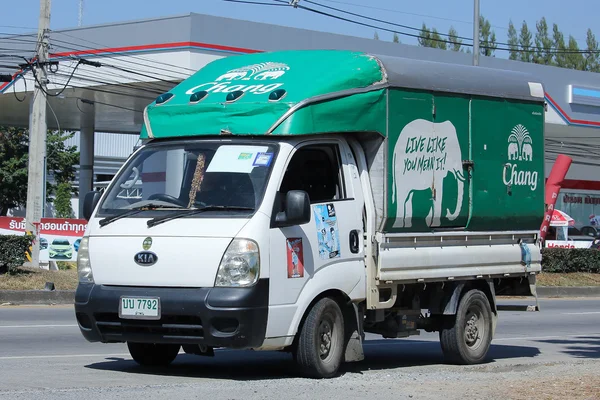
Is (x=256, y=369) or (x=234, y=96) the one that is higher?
(x=234, y=96)

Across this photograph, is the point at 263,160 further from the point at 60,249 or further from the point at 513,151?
the point at 60,249

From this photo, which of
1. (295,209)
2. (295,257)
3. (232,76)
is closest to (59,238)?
(232,76)

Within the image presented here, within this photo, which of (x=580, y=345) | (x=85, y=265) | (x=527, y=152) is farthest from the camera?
(x=580, y=345)

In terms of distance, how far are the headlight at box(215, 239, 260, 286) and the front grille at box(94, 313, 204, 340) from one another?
411 millimetres

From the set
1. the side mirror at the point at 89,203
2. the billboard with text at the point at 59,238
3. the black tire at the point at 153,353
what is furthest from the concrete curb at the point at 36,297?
the side mirror at the point at 89,203

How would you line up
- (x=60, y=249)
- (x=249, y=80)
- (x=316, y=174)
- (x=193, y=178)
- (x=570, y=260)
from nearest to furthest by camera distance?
(x=193, y=178) < (x=316, y=174) < (x=249, y=80) < (x=60, y=249) < (x=570, y=260)

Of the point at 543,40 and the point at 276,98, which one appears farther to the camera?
the point at 543,40

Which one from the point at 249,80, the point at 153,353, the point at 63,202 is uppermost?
the point at 63,202

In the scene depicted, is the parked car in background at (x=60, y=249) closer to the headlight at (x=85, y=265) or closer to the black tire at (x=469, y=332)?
the black tire at (x=469, y=332)

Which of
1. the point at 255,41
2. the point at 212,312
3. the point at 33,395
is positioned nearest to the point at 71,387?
the point at 33,395

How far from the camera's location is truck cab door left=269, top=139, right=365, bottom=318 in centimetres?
854

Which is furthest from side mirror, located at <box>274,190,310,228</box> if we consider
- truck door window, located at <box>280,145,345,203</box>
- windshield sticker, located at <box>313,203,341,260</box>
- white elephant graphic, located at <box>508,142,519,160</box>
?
white elephant graphic, located at <box>508,142,519,160</box>

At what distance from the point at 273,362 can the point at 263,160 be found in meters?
2.81

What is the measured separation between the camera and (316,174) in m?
9.24
